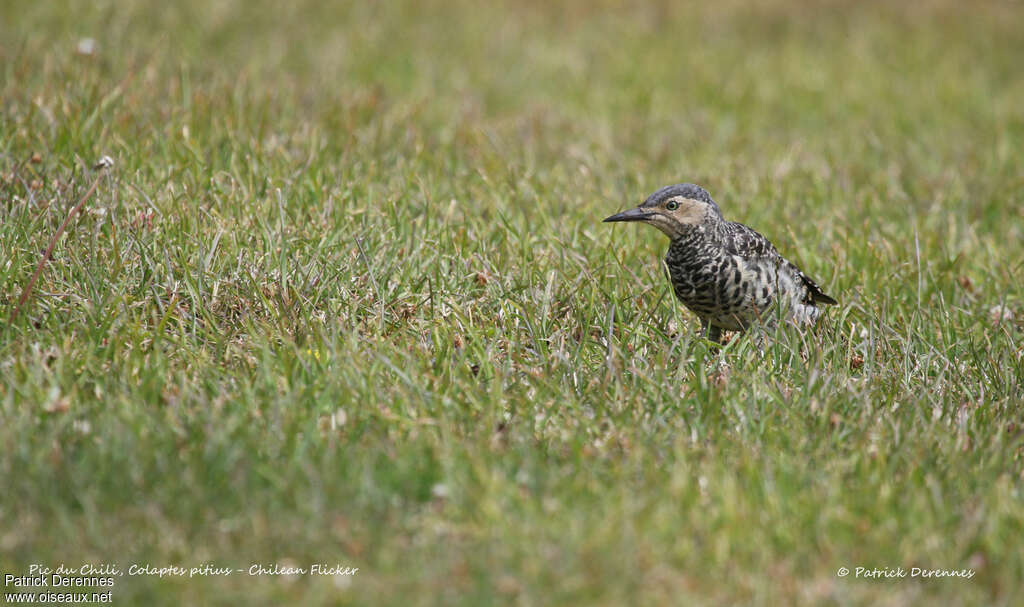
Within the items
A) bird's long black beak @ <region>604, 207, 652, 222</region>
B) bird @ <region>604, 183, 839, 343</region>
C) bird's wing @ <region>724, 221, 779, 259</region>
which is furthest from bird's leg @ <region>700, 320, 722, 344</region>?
bird's long black beak @ <region>604, 207, 652, 222</region>

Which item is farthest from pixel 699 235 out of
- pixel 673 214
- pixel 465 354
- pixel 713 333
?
pixel 465 354

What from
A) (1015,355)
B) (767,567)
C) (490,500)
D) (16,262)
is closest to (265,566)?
(490,500)

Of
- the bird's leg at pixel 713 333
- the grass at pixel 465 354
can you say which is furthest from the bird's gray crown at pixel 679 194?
the bird's leg at pixel 713 333

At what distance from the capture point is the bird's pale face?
5.06 metres

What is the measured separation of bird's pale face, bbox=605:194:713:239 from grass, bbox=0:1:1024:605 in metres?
0.37

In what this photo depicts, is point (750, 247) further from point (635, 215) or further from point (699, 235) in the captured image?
point (635, 215)

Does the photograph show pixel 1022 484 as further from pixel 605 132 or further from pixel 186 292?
pixel 605 132

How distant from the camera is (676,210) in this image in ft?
16.7

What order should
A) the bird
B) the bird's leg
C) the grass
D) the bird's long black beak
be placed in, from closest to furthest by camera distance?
1. the grass
2. the bird
3. the bird's long black beak
4. the bird's leg

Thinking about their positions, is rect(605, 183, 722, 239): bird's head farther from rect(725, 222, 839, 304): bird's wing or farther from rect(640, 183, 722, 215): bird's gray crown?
rect(725, 222, 839, 304): bird's wing

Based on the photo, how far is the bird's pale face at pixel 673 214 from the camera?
199 inches

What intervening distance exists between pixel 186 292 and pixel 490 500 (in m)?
1.95

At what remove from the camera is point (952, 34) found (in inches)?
519

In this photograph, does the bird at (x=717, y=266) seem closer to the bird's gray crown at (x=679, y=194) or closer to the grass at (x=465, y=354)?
the bird's gray crown at (x=679, y=194)
